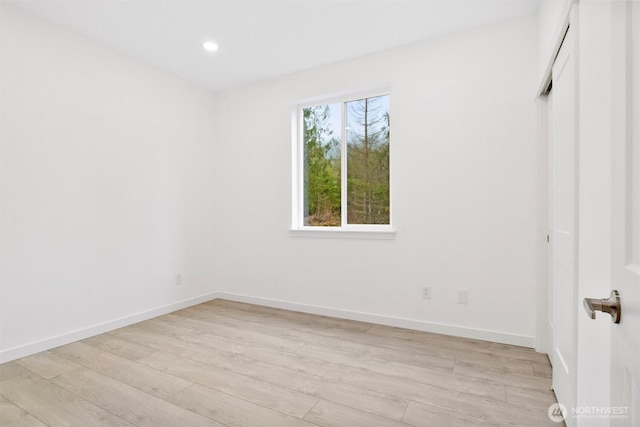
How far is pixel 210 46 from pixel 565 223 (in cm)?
310

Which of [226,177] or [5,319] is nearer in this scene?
[5,319]

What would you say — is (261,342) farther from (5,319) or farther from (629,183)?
(629,183)

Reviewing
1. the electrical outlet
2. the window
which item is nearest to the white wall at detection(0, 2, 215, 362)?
the window

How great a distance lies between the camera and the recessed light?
297cm

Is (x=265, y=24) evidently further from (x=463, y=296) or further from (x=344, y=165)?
(x=463, y=296)

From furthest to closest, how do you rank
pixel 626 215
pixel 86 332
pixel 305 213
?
pixel 305 213, pixel 86 332, pixel 626 215

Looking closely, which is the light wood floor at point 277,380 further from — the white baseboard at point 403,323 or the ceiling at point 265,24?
the ceiling at point 265,24

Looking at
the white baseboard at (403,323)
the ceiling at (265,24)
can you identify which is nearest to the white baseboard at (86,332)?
the white baseboard at (403,323)

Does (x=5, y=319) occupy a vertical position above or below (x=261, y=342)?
above

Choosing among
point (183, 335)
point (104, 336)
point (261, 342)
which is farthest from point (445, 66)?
point (104, 336)

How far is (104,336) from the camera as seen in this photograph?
9.34 ft

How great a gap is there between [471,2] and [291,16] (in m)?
1.36

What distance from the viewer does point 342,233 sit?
3318mm

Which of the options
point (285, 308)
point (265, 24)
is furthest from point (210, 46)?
point (285, 308)
